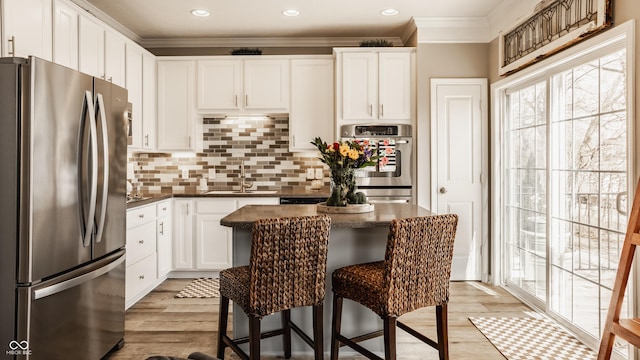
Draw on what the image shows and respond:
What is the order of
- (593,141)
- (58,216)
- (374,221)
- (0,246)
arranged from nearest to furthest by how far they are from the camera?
1. (0,246)
2. (58,216)
3. (374,221)
4. (593,141)

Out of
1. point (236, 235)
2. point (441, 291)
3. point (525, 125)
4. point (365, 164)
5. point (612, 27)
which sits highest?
point (612, 27)

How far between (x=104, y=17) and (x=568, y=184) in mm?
4337

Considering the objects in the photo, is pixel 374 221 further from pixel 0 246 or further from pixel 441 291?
pixel 0 246

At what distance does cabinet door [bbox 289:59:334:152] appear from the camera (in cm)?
465

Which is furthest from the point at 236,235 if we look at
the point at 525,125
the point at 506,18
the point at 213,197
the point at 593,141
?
the point at 506,18

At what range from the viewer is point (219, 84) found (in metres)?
4.67

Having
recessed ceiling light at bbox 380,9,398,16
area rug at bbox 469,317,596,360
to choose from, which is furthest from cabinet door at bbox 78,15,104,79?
area rug at bbox 469,317,596,360

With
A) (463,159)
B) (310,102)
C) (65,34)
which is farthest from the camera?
(310,102)

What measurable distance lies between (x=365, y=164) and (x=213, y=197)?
2.30m

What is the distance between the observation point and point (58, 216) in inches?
82.5

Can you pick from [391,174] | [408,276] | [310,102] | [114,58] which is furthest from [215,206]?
[408,276]

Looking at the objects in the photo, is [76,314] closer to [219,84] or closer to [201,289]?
[201,289]

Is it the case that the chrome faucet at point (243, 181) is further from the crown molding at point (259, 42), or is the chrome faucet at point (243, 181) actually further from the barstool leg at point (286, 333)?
the barstool leg at point (286, 333)

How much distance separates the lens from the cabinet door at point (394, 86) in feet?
14.5
